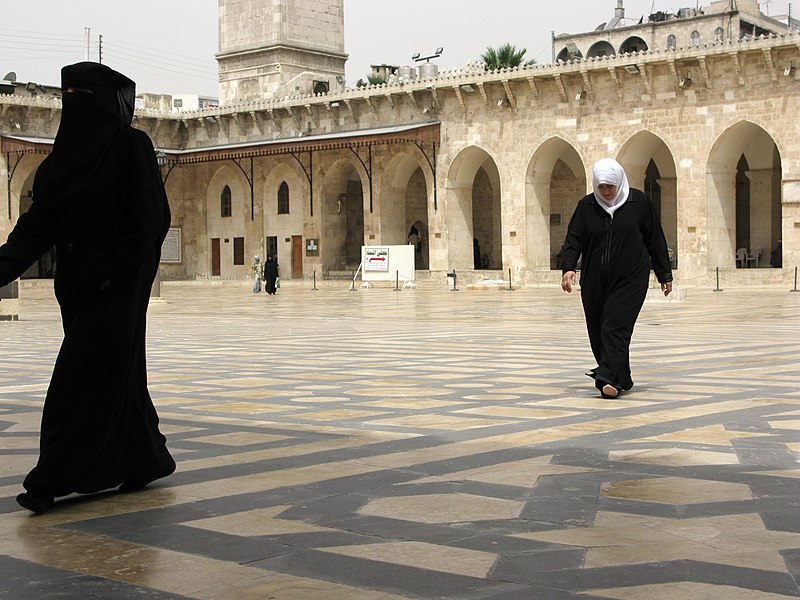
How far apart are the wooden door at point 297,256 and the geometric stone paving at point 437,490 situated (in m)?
31.9

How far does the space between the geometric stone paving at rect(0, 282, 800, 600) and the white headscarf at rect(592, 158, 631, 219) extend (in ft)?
3.94

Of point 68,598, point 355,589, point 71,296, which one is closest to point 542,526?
point 355,589

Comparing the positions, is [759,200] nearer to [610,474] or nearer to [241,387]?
[241,387]

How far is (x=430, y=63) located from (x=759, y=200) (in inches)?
480

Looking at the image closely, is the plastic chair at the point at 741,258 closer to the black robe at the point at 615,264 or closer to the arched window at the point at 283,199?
the arched window at the point at 283,199

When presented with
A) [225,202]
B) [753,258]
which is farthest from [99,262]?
[225,202]

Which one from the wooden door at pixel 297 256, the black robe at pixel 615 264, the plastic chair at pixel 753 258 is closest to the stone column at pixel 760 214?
the plastic chair at pixel 753 258

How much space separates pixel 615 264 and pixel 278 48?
3806cm

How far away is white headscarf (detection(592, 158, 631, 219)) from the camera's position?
7.36 meters

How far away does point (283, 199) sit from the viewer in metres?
42.5

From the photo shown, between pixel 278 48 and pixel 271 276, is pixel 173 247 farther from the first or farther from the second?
pixel 271 276

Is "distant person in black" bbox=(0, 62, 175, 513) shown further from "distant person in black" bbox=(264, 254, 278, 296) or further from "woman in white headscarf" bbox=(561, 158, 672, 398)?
"distant person in black" bbox=(264, 254, 278, 296)

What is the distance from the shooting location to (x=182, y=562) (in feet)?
10.8

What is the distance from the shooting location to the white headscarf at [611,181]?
736 centimetres
